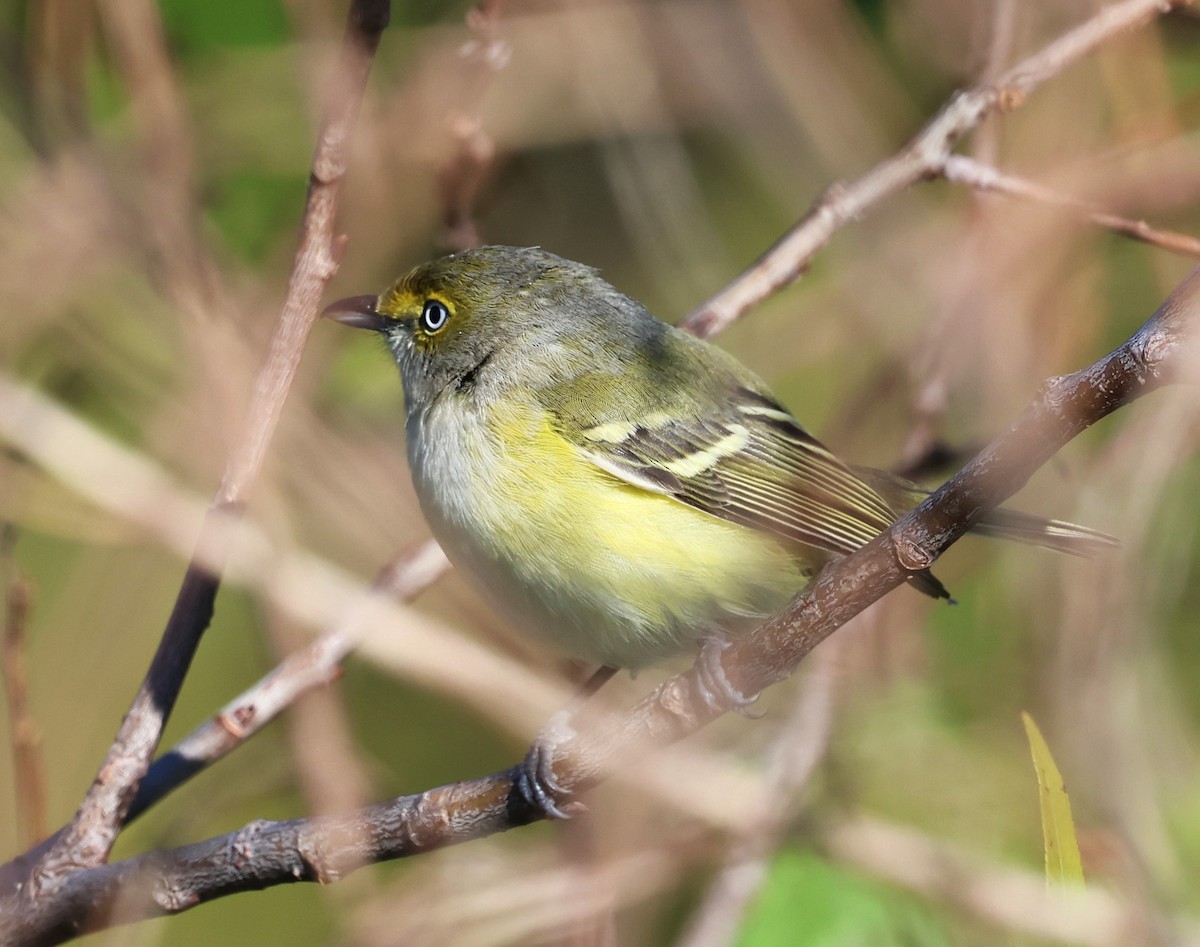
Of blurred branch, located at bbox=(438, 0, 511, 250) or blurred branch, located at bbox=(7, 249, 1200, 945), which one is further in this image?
blurred branch, located at bbox=(438, 0, 511, 250)

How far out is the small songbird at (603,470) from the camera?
2689 millimetres

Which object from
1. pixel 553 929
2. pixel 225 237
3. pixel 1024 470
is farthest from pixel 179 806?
pixel 1024 470

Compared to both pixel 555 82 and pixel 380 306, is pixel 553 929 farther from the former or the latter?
pixel 555 82

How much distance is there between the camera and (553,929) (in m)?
2.93

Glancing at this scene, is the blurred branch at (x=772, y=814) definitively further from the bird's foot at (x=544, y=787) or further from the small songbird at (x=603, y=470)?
the bird's foot at (x=544, y=787)

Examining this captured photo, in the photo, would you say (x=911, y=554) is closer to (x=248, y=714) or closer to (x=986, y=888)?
(x=248, y=714)

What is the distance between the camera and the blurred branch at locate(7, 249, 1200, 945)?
1761 millimetres

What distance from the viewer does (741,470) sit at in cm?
307

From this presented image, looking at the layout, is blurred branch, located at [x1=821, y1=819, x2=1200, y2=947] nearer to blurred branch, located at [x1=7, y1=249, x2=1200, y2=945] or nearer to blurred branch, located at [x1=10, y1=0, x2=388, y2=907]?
blurred branch, located at [x1=7, y1=249, x2=1200, y2=945]

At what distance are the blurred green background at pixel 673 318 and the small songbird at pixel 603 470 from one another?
38 cm

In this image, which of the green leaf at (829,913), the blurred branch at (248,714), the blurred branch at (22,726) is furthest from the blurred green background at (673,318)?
the blurred branch at (22,726)

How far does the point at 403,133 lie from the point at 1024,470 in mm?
2760

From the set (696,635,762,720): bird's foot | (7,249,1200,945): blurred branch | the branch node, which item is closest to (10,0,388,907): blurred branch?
(7,249,1200,945): blurred branch

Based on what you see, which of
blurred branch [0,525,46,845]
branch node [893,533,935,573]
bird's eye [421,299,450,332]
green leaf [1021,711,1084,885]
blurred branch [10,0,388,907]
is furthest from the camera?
bird's eye [421,299,450,332]
